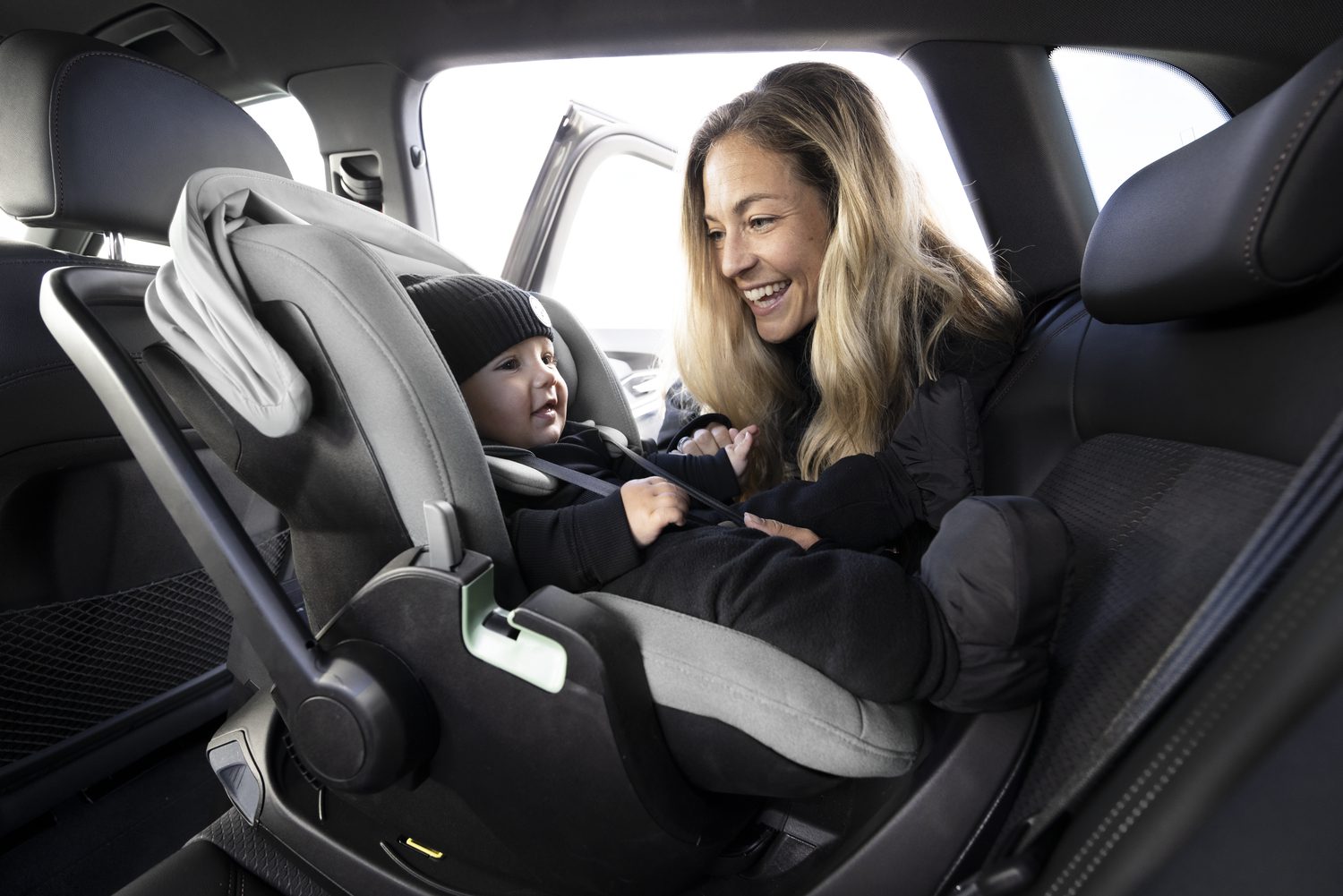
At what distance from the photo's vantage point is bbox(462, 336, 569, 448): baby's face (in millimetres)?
1297

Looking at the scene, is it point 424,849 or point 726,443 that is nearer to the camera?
point 424,849

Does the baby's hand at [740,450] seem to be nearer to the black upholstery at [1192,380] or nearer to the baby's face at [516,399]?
the baby's face at [516,399]

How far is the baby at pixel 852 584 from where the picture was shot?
765mm

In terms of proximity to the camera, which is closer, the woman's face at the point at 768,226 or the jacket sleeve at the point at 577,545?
the jacket sleeve at the point at 577,545

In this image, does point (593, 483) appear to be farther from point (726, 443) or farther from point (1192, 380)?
point (1192, 380)

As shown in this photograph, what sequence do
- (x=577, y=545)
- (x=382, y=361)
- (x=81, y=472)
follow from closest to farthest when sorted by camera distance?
1. (x=382, y=361)
2. (x=577, y=545)
3. (x=81, y=472)

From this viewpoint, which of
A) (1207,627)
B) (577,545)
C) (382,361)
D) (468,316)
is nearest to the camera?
(1207,627)

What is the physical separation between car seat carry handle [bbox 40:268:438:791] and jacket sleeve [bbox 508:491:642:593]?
21cm

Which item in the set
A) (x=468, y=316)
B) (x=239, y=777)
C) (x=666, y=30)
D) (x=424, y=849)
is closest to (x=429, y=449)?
(x=468, y=316)

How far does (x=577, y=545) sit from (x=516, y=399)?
44 centimetres

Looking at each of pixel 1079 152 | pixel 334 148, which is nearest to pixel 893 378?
pixel 1079 152

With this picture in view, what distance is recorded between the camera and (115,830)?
1.57 metres

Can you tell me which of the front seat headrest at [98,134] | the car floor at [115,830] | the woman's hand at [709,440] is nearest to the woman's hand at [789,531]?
the woman's hand at [709,440]

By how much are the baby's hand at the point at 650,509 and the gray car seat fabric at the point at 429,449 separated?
101 millimetres
